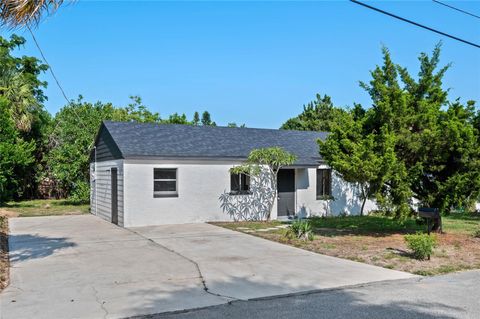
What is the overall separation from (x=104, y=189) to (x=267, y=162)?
6.78 metres

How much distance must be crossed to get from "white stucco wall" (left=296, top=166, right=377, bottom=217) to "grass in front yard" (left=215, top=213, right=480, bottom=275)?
1.11 metres

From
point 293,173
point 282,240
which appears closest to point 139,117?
point 293,173

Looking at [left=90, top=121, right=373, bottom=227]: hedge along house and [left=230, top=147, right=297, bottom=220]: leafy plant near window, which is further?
[left=230, top=147, right=297, bottom=220]: leafy plant near window

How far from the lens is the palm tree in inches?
228

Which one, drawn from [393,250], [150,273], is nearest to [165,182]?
[150,273]

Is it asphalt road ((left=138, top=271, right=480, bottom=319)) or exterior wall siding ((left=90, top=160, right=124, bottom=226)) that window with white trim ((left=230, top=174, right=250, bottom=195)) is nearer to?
exterior wall siding ((left=90, top=160, right=124, bottom=226))

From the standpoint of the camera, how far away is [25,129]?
918 inches

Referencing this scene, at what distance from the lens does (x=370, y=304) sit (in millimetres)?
6059

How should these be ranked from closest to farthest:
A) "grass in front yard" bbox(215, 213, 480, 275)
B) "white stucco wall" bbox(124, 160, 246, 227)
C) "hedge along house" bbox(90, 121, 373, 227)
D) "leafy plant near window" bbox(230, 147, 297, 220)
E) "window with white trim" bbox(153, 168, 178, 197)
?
"grass in front yard" bbox(215, 213, 480, 275) → "white stucco wall" bbox(124, 160, 246, 227) → "hedge along house" bbox(90, 121, 373, 227) → "window with white trim" bbox(153, 168, 178, 197) → "leafy plant near window" bbox(230, 147, 297, 220)

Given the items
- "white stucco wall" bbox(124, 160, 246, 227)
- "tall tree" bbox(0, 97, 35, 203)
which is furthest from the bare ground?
"tall tree" bbox(0, 97, 35, 203)

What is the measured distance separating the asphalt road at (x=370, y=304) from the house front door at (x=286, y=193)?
10636 mm

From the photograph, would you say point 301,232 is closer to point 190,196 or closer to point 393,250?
point 393,250

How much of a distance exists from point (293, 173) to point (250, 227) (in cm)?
426

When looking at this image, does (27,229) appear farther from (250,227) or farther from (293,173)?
(293,173)
